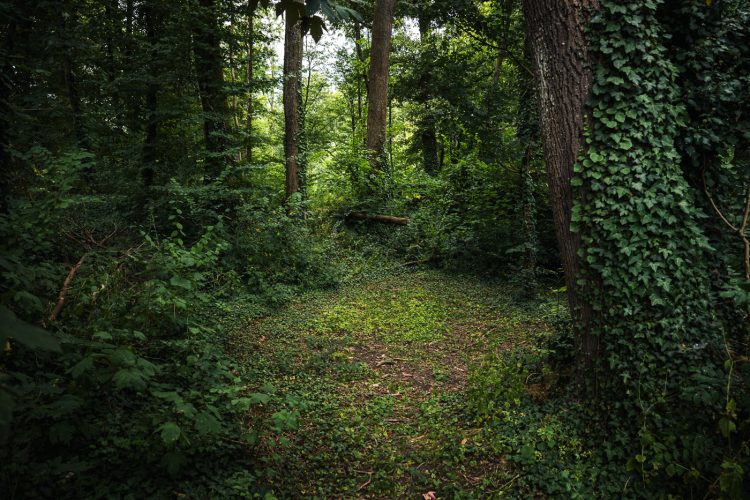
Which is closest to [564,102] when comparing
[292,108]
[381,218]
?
[381,218]

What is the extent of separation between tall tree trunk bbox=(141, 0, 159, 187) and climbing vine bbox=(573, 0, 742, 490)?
9126 millimetres

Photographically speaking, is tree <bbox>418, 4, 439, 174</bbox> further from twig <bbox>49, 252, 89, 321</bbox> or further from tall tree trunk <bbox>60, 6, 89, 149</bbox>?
twig <bbox>49, 252, 89, 321</bbox>

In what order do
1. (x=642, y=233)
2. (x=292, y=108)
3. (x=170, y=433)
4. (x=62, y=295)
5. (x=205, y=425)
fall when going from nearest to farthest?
(x=170, y=433) < (x=205, y=425) < (x=642, y=233) < (x=62, y=295) < (x=292, y=108)

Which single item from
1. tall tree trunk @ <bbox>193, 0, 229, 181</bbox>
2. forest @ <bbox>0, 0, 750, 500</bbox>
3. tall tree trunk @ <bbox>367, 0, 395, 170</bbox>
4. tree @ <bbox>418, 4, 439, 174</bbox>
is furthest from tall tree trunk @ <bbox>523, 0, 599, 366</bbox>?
tall tree trunk @ <bbox>367, 0, 395, 170</bbox>

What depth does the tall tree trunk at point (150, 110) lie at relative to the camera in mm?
9359

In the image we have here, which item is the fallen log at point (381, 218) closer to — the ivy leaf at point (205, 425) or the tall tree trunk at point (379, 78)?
the tall tree trunk at point (379, 78)

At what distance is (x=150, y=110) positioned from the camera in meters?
9.54

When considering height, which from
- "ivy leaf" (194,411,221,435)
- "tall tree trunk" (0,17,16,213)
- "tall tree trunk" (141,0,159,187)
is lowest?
"ivy leaf" (194,411,221,435)

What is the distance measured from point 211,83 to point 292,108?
257 centimetres

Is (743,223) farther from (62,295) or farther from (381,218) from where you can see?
(381,218)

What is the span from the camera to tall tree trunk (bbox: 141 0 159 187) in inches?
368

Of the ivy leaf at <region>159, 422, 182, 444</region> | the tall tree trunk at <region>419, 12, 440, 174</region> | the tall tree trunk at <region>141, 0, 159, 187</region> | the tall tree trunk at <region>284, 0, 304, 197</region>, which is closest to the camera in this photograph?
the ivy leaf at <region>159, 422, 182, 444</region>

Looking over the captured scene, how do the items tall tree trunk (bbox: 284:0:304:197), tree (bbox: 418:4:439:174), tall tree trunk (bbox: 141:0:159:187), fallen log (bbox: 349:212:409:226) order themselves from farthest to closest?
tree (bbox: 418:4:439:174) < fallen log (bbox: 349:212:409:226) < tall tree trunk (bbox: 284:0:304:197) < tall tree trunk (bbox: 141:0:159:187)

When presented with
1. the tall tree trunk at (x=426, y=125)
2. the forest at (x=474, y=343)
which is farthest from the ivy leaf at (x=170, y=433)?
the tall tree trunk at (x=426, y=125)
